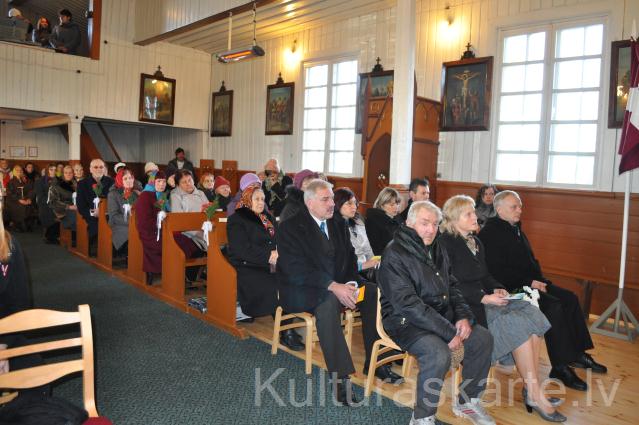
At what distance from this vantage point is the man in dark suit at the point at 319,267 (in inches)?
129

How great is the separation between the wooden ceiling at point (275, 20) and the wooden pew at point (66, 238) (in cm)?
404

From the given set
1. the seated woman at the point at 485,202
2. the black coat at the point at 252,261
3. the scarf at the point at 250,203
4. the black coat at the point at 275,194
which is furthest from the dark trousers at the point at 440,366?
the black coat at the point at 275,194

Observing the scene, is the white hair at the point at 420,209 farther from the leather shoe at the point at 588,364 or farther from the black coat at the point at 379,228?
the leather shoe at the point at 588,364

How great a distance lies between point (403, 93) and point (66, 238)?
5.79 metres

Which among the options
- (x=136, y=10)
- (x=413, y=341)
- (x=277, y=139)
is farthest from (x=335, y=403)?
(x=136, y=10)

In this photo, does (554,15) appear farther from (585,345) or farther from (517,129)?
(585,345)

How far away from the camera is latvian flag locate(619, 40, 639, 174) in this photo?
464cm

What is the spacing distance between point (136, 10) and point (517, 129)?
8427mm

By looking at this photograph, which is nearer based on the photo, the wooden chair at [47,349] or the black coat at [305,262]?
the wooden chair at [47,349]

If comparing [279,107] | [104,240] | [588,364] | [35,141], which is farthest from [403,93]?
[35,141]

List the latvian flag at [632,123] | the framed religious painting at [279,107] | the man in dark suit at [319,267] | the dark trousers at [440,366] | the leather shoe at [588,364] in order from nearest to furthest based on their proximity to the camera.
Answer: the dark trousers at [440,366] → the man in dark suit at [319,267] → the leather shoe at [588,364] → the latvian flag at [632,123] → the framed religious painting at [279,107]

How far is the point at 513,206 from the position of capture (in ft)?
12.6

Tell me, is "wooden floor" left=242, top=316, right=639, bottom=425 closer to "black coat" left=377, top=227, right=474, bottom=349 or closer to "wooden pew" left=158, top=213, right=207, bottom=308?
"black coat" left=377, top=227, right=474, bottom=349

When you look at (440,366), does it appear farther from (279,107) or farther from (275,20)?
(279,107)
